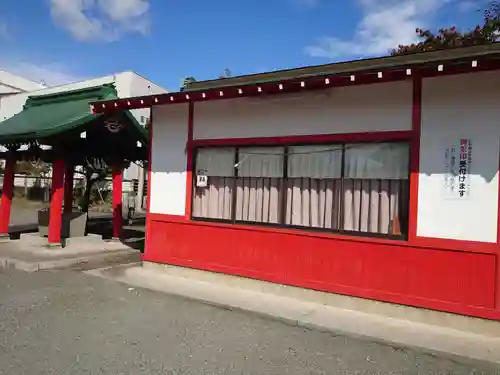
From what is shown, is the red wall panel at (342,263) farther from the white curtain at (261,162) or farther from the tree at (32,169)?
the tree at (32,169)

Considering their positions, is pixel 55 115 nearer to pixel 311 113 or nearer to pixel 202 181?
pixel 202 181

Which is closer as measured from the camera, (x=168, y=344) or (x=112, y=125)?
(x=168, y=344)

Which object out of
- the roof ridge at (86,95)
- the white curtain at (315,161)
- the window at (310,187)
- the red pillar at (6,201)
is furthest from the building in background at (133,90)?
the white curtain at (315,161)

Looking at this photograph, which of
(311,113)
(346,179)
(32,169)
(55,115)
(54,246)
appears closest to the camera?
(346,179)

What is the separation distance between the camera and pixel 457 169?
5297 mm

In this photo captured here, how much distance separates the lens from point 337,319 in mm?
5504

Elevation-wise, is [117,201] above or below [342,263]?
above

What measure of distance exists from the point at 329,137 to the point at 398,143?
999 mm

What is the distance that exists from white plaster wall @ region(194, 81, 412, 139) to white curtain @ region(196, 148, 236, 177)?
0.89ft

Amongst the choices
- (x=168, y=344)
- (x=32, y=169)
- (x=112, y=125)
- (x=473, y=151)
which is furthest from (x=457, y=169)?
(x=32, y=169)

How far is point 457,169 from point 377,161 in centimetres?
105

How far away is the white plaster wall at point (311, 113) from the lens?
5.75 metres

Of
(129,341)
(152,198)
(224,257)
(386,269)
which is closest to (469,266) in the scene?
(386,269)

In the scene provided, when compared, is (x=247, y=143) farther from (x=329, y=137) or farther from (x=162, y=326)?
(x=162, y=326)
